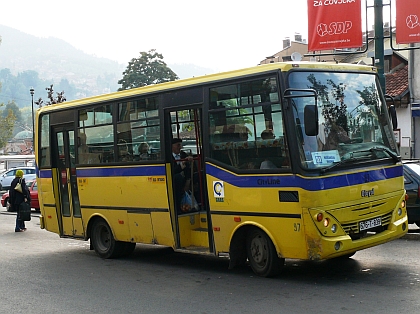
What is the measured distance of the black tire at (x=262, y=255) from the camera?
392 inches

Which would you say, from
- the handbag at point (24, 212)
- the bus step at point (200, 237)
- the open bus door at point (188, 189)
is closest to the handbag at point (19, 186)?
the handbag at point (24, 212)

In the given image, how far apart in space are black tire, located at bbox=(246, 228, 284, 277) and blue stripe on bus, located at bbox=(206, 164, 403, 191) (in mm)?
748

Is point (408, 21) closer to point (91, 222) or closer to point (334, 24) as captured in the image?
point (334, 24)

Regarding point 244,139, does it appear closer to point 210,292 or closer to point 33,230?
point 210,292

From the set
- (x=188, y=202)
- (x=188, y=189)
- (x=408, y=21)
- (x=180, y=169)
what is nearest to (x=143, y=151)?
(x=180, y=169)

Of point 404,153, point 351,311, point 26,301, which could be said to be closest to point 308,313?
point 351,311

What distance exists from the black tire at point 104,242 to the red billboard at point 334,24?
6999 millimetres

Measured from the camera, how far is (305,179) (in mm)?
9258

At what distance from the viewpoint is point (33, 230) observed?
68.1 ft

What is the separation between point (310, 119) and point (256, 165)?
4.30 feet

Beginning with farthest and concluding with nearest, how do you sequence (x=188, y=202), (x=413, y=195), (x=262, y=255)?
(x=413, y=195) → (x=188, y=202) → (x=262, y=255)

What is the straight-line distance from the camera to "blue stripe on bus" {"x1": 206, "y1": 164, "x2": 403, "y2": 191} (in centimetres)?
926

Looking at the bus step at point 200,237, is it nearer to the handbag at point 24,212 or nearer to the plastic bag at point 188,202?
the plastic bag at point 188,202

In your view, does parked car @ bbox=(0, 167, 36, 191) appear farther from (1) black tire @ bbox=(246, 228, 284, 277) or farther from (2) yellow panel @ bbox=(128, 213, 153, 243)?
(1) black tire @ bbox=(246, 228, 284, 277)
